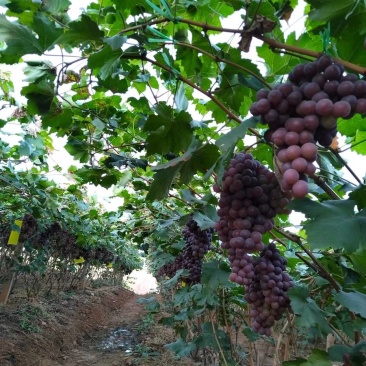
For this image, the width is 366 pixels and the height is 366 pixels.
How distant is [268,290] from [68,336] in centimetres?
636

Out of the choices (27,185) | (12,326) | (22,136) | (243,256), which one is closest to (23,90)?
(243,256)

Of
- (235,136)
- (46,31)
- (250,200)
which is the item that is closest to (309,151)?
(235,136)

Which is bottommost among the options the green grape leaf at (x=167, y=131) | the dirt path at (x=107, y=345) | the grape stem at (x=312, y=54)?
the dirt path at (x=107, y=345)

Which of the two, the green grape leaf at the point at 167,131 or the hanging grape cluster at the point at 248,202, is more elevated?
the green grape leaf at the point at 167,131

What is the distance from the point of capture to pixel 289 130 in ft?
2.50

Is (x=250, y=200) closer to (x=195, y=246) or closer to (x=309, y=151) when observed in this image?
(x=309, y=151)

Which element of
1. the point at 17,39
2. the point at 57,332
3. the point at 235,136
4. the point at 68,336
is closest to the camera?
the point at 235,136

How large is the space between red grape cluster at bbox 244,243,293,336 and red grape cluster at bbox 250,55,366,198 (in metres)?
0.76

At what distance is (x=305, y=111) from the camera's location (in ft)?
2.48

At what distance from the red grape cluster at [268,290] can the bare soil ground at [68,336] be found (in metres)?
4.13

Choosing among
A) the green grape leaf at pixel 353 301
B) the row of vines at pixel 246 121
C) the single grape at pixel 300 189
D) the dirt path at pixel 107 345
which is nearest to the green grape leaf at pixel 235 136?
the row of vines at pixel 246 121

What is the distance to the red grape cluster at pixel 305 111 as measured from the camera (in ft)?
2.36

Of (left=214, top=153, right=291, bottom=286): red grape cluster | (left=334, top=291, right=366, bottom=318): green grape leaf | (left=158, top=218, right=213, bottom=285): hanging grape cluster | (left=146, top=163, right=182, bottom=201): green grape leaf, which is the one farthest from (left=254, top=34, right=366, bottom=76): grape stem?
(left=158, top=218, right=213, bottom=285): hanging grape cluster

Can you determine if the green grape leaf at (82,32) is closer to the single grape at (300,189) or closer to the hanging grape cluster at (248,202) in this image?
the hanging grape cluster at (248,202)
